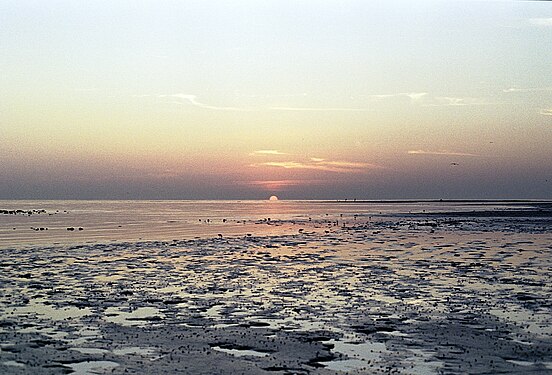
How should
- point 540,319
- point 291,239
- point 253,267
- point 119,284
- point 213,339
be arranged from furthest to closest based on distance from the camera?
point 291,239, point 253,267, point 119,284, point 540,319, point 213,339

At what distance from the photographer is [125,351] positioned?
460 inches

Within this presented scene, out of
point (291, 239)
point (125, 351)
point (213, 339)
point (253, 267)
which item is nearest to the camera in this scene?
point (125, 351)

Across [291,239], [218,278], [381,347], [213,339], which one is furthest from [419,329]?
[291,239]

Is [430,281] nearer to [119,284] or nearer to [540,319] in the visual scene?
[540,319]

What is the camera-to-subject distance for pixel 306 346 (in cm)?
1209

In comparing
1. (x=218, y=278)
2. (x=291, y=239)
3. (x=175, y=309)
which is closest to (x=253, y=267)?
(x=218, y=278)

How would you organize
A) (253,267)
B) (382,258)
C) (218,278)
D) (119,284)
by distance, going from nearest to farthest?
(119,284)
(218,278)
(253,267)
(382,258)

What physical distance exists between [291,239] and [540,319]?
2805cm

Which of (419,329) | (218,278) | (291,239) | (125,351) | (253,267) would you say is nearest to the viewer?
(125,351)

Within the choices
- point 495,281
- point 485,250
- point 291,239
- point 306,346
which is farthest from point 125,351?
point 291,239

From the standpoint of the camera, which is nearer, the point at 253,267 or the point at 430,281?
the point at 430,281

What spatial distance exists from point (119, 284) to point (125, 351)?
9.09m

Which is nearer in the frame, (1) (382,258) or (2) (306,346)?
(2) (306,346)

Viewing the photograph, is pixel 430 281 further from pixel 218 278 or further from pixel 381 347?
pixel 381 347
